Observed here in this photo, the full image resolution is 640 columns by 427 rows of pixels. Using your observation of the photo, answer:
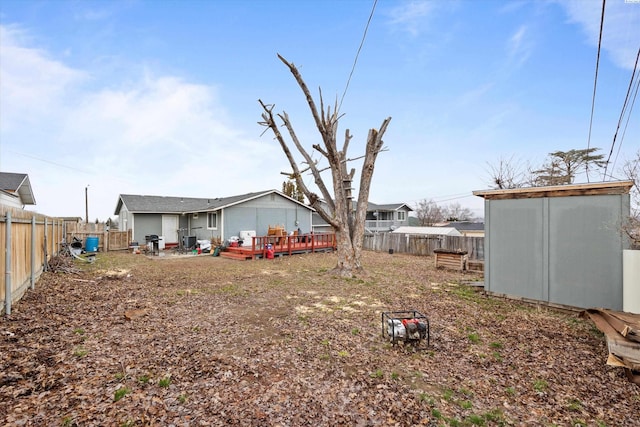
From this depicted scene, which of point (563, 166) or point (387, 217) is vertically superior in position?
point (563, 166)

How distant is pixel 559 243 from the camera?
6340 mm

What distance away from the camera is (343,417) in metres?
2.57

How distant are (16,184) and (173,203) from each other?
8169 mm

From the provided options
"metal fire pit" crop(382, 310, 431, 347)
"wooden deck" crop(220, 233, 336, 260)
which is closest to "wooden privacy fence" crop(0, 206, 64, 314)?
"metal fire pit" crop(382, 310, 431, 347)

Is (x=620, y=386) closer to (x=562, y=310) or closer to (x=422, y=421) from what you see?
(x=422, y=421)

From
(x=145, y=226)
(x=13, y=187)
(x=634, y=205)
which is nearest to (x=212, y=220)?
(x=145, y=226)

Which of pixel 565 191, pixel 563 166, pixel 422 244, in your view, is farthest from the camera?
pixel 563 166

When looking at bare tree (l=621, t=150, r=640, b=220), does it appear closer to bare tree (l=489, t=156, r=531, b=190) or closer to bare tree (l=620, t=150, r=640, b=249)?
bare tree (l=620, t=150, r=640, b=249)

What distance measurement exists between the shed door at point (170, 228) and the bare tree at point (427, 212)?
35.2m

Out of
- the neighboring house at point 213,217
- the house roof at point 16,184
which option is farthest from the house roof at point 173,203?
the house roof at point 16,184

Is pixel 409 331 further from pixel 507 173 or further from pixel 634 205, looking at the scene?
pixel 507 173

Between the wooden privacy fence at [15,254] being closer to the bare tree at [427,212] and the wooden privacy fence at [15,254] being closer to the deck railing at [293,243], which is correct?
the deck railing at [293,243]

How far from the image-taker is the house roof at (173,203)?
17531mm

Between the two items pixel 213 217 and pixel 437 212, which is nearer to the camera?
pixel 213 217
